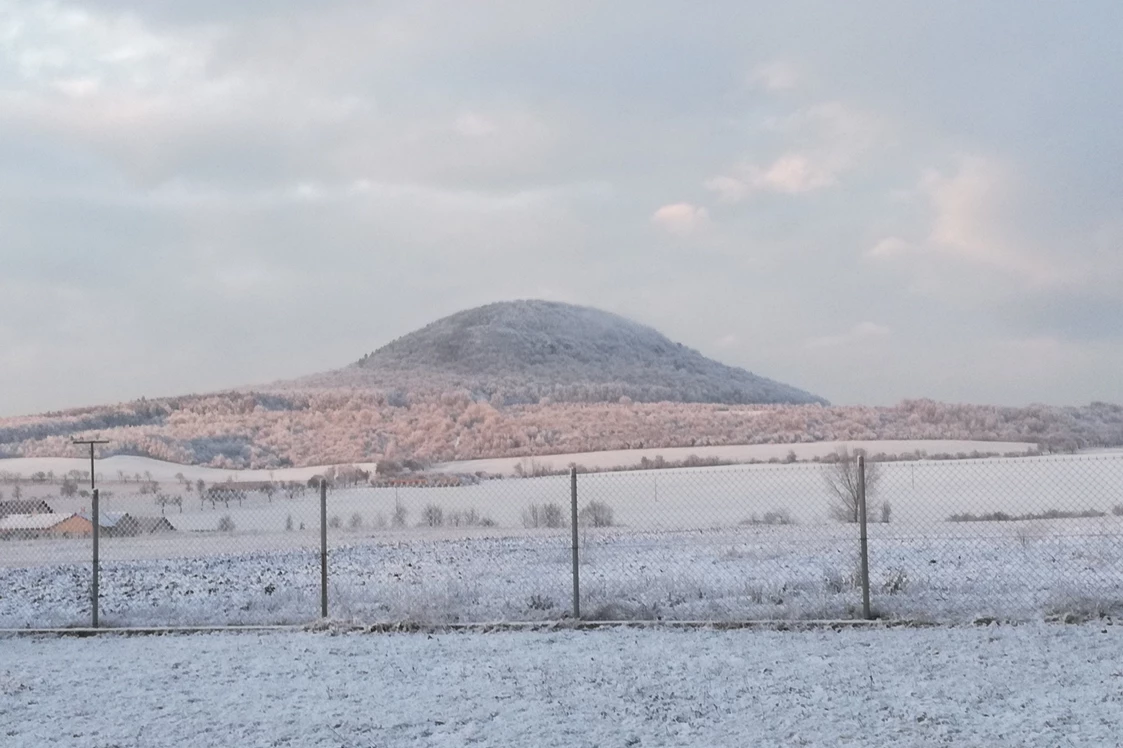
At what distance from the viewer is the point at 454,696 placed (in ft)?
23.8

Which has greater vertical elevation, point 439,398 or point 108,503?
point 439,398

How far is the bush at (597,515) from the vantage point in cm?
2798

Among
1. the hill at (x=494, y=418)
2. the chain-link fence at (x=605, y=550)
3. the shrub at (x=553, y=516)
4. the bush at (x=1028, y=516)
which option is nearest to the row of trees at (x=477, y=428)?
the hill at (x=494, y=418)

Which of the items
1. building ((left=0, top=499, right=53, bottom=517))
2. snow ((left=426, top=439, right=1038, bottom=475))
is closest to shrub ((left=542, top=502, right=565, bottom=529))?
snow ((left=426, top=439, right=1038, bottom=475))

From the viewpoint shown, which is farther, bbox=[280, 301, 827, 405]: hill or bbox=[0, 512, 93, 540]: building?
bbox=[280, 301, 827, 405]: hill

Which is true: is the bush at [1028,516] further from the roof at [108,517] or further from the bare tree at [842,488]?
the roof at [108,517]

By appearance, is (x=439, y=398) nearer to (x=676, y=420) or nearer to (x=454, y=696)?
(x=676, y=420)

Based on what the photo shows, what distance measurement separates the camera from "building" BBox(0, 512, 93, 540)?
1239 inches

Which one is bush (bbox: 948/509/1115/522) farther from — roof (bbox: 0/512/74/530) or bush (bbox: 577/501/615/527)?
roof (bbox: 0/512/74/530)

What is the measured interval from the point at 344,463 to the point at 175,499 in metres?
20.3

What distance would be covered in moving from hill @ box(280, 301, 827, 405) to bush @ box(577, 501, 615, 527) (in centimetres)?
6187

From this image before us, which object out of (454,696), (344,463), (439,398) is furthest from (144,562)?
(439,398)

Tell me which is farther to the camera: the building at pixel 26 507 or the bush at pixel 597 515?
the building at pixel 26 507

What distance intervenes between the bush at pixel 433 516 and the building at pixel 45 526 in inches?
402
